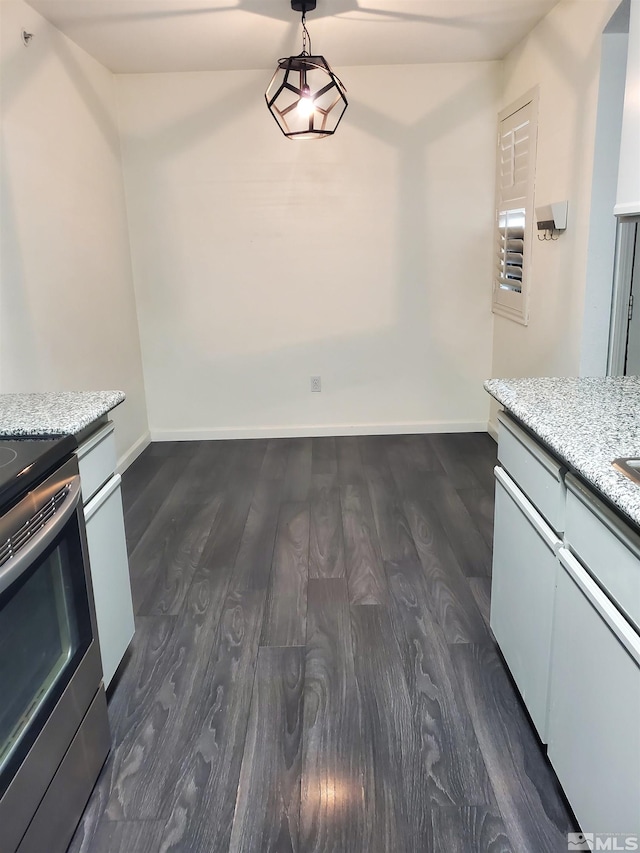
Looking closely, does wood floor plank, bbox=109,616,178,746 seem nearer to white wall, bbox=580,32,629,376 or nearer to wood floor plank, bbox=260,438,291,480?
wood floor plank, bbox=260,438,291,480

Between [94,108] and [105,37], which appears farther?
[94,108]

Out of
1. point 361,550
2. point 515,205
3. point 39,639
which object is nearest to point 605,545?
point 39,639

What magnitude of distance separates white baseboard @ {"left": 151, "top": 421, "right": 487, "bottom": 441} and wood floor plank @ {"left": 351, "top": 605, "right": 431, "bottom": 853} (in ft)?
7.80

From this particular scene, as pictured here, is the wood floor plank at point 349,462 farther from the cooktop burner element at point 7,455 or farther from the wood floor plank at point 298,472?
the cooktop burner element at point 7,455

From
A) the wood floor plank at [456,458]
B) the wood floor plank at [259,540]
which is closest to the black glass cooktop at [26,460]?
the wood floor plank at [259,540]

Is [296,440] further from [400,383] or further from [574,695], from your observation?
[574,695]

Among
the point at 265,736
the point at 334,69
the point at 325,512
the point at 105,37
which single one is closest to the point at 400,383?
the point at 325,512

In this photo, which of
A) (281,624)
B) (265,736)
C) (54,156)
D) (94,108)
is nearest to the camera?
(265,736)

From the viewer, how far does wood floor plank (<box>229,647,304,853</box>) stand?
151 centimetres

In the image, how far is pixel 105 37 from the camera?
3338 millimetres

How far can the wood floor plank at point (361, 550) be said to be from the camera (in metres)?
2.56

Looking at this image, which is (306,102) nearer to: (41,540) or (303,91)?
(303,91)

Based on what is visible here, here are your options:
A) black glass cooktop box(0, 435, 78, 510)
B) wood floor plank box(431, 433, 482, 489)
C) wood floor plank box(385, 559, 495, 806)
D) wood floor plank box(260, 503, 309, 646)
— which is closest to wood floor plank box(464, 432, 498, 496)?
wood floor plank box(431, 433, 482, 489)

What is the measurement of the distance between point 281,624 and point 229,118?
3.28 m
